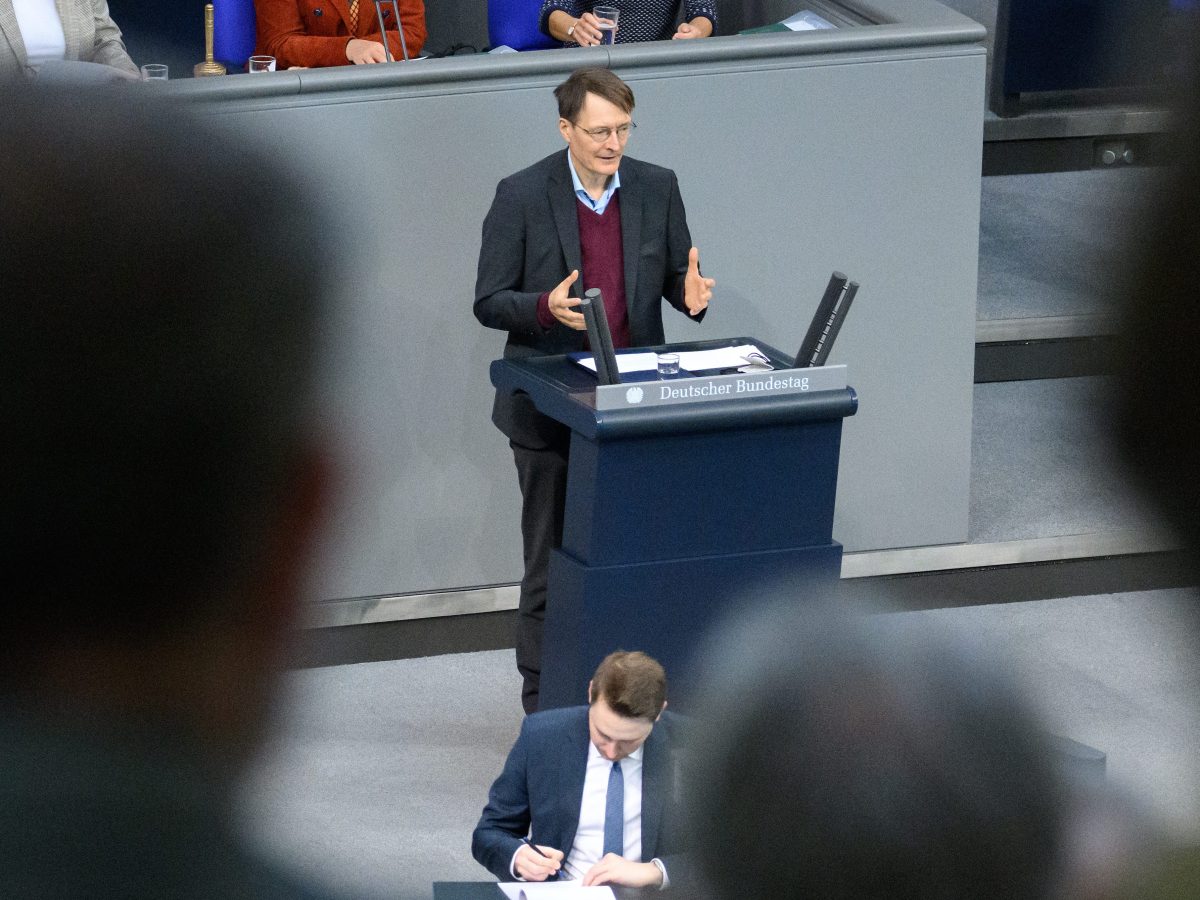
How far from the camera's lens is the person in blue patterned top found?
5098 mm

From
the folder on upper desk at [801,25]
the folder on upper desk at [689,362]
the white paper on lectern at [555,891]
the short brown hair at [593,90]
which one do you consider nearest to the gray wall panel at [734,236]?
the folder on upper desk at [801,25]

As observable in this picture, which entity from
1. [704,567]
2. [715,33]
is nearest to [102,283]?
[704,567]

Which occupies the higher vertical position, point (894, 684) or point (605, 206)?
point (894, 684)

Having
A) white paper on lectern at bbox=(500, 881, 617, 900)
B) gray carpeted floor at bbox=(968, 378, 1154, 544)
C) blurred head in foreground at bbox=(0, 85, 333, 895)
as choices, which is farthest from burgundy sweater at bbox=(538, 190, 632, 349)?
blurred head in foreground at bbox=(0, 85, 333, 895)

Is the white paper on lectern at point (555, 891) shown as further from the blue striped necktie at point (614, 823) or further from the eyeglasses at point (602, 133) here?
the eyeglasses at point (602, 133)

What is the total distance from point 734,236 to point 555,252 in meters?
1.14

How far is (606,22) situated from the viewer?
5.07m

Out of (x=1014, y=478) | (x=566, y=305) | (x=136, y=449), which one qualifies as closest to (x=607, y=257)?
(x=566, y=305)

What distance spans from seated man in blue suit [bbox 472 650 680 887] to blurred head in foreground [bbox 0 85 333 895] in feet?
9.11

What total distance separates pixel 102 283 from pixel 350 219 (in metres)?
0.06

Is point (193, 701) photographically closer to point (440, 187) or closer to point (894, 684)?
point (894, 684)

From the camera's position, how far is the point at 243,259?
39cm

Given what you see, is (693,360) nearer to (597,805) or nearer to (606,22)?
(597,805)

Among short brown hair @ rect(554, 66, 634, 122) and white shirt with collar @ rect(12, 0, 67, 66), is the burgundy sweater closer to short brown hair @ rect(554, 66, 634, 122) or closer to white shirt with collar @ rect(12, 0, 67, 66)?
short brown hair @ rect(554, 66, 634, 122)
